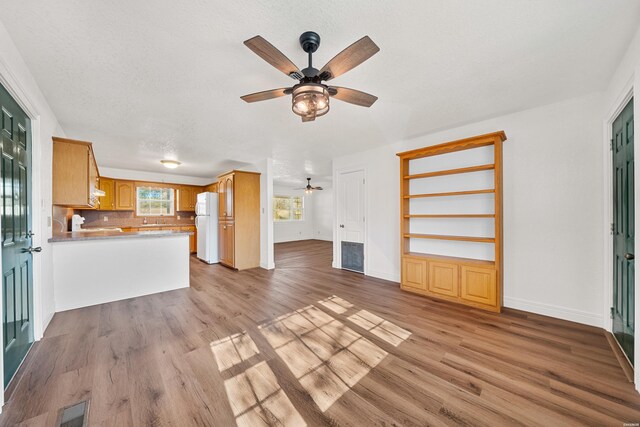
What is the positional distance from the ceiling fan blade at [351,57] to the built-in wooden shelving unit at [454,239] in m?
2.39

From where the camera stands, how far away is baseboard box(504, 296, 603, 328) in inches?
104

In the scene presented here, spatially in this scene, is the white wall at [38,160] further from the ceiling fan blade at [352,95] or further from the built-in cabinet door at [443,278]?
the built-in cabinet door at [443,278]

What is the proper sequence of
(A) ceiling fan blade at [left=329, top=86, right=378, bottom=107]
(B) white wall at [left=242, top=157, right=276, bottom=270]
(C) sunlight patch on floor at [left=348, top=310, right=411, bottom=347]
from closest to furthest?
(A) ceiling fan blade at [left=329, top=86, right=378, bottom=107] → (C) sunlight patch on floor at [left=348, top=310, right=411, bottom=347] → (B) white wall at [left=242, top=157, right=276, bottom=270]

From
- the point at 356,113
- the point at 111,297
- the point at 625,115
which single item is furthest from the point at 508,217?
the point at 111,297

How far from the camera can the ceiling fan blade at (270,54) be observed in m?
1.42

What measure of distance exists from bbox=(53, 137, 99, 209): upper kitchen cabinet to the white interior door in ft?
13.4

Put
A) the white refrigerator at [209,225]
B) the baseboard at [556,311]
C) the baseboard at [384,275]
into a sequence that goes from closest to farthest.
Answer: the baseboard at [556,311] → the baseboard at [384,275] → the white refrigerator at [209,225]

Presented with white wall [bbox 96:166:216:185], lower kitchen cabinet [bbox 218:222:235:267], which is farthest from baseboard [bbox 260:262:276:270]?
white wall [bbox 96:166:216:185]

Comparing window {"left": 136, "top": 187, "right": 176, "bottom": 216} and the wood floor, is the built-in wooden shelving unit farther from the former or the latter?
window {"left": 136, "top": 187, "right": 176, "bottom": 216}

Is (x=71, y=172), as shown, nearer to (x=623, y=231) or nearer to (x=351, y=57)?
(x=351, y=57)

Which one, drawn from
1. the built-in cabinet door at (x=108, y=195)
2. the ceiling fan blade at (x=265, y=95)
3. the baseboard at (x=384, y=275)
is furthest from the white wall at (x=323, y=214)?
the ceiling fan blade at (x=265, y=95)

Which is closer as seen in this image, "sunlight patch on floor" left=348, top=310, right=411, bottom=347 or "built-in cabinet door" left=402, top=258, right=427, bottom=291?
"sunlight patch on floor" left=348, top=310, right=411, bottom=347

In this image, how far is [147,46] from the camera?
1836 millimetres

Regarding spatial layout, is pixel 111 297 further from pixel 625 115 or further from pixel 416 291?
pixel 625 115
